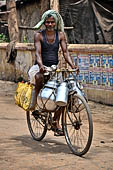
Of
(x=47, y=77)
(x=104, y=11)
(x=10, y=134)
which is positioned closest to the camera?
(x=47, y=77)

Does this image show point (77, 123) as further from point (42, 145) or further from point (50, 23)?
point (50, 23)

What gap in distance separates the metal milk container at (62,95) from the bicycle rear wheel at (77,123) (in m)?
0.11

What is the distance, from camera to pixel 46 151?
18.4 feet

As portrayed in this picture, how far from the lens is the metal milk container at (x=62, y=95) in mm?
5307

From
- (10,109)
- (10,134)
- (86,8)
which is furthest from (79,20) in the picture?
(10,134)

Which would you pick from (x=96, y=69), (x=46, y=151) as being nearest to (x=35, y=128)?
(x=46, y=151)

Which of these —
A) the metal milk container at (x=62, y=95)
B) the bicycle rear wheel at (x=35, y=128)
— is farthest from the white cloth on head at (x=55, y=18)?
the bicycle rear wheel at (x=35, y=128)

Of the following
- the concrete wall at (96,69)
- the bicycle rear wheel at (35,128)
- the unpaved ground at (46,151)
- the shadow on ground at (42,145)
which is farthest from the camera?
the concrete wall at (96,69)

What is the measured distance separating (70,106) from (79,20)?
31.4ft

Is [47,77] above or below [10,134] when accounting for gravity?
above

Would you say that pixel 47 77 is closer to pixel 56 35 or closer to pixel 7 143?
pixel 56 35

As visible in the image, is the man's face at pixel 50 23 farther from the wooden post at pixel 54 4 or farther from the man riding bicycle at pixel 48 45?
the wooden post at pixel 54 4

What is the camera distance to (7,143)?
6.10 meters

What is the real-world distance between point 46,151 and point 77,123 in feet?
1.98
